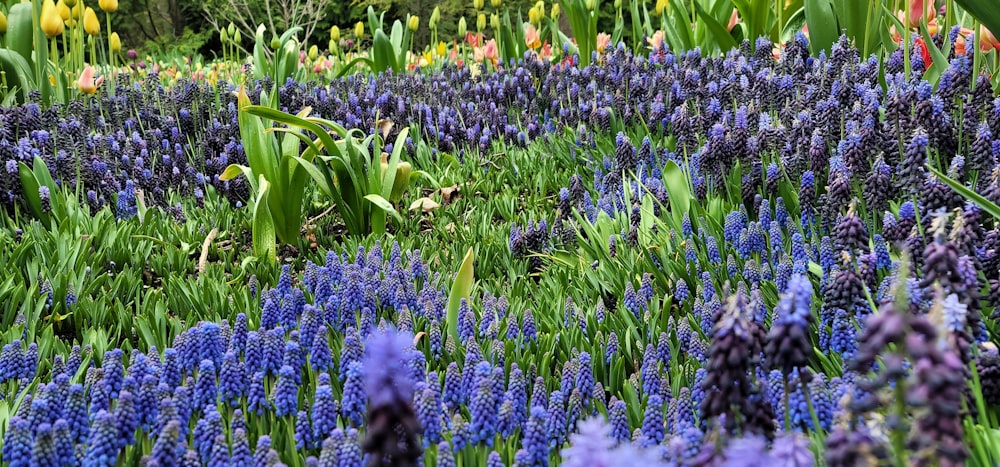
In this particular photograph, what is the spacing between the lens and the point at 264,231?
146 inches

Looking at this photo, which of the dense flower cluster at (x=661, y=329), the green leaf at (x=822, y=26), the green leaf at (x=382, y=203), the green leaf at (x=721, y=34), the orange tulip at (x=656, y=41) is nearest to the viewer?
the dense flower cluster at (x=661, y=329)

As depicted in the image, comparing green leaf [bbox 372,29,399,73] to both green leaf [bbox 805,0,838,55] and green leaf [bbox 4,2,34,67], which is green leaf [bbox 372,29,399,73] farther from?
green leaf [bbox 805,0,838,55]

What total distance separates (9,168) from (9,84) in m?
2.49

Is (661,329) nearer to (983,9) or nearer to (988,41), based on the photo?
(983,9)

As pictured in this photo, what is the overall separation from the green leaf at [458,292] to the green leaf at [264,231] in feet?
4.03

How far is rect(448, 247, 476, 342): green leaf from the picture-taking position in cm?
262

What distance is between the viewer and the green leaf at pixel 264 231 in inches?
142

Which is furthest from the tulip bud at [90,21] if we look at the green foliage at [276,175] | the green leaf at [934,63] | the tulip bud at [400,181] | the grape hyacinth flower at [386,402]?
the grape hyacinth flower at [386,402]

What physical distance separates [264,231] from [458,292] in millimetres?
1373

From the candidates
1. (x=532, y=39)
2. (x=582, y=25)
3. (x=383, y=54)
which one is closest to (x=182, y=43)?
(x=383, y=54)

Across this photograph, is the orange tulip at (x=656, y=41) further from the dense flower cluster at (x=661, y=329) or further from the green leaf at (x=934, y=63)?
the green leaf at (x=934, y=63)

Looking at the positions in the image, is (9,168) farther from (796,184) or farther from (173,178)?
(796,184)

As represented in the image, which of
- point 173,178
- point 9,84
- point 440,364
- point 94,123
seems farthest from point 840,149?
point 9,84

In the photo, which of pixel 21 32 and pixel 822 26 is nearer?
pixel 822 26
